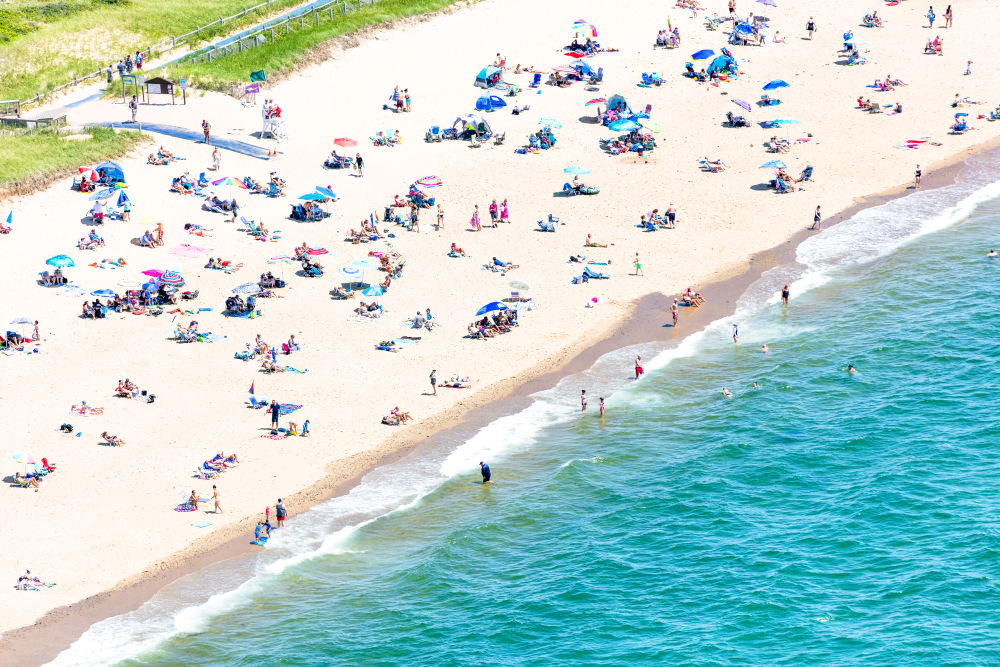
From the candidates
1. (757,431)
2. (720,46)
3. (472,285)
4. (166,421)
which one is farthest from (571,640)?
(720,46)

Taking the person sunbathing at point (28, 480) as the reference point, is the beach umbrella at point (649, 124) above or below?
above

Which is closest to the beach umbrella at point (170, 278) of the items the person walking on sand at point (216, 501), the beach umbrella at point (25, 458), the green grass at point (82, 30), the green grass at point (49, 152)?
the green grass at point (49, 152)

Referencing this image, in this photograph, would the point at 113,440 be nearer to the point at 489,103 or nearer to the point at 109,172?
the point at 109,172

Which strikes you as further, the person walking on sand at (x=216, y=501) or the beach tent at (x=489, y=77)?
the beach tent at (x=489, y=77)

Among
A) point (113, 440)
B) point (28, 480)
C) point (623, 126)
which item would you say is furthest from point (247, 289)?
point (623, 126)

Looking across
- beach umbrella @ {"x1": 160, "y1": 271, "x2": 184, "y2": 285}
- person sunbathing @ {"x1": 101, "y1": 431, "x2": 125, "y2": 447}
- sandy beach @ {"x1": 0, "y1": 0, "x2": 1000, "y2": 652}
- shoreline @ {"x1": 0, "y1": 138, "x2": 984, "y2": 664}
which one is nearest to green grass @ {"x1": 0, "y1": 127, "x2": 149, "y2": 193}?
sandy beach @ {"x1": 0, "y1": 0, "x2": 1000, "y2": 652}

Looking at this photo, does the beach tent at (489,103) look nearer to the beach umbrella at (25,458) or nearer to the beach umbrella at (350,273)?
the beach umbrella at (350,273)

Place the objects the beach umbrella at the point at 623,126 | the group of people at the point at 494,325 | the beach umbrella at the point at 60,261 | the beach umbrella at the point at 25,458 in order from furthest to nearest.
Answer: the beach umbrella at the point at 623,126 < the beach umbrella at the point at 60,261 < the group of people at the point at 494,325 < the beach umbrella at the point at 25,458
